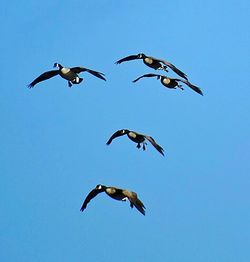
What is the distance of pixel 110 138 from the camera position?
4888 centimetres

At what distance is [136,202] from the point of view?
123 feet

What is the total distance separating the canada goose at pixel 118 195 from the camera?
121ft

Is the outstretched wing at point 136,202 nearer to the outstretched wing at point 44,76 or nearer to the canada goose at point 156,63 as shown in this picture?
the canada goose at point 156,63

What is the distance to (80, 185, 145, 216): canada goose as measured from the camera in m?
36.9

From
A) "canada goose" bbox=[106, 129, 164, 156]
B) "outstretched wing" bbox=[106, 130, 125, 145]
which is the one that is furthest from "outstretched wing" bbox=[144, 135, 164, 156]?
"outstretched wing" bbox=[106, 130, 125, 145]

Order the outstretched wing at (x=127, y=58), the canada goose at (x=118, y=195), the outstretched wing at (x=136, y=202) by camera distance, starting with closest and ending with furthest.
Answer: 1. the outstretched wing at (x=136, y=202)
2. the canada goose at (x=118, y=195)
3. the outstretched wing at (x=127, y=58)

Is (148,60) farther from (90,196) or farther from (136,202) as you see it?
(136,202)

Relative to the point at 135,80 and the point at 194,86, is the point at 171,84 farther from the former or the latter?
the point at 194,86

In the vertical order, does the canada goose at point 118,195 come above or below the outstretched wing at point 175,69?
below

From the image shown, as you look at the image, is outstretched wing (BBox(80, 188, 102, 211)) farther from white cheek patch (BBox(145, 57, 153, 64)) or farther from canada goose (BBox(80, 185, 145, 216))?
white cheek patch (BBox(145, 57, 153, 64))

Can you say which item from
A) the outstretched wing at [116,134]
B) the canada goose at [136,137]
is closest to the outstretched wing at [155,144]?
the canada goose at [136,137]

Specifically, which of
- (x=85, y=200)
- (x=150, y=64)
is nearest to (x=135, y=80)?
(x=150, y=64)

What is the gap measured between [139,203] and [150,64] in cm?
1202

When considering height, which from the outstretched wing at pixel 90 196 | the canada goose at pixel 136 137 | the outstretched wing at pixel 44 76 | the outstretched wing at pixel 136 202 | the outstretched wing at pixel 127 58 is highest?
the outstretched wing at pixel 127 58
